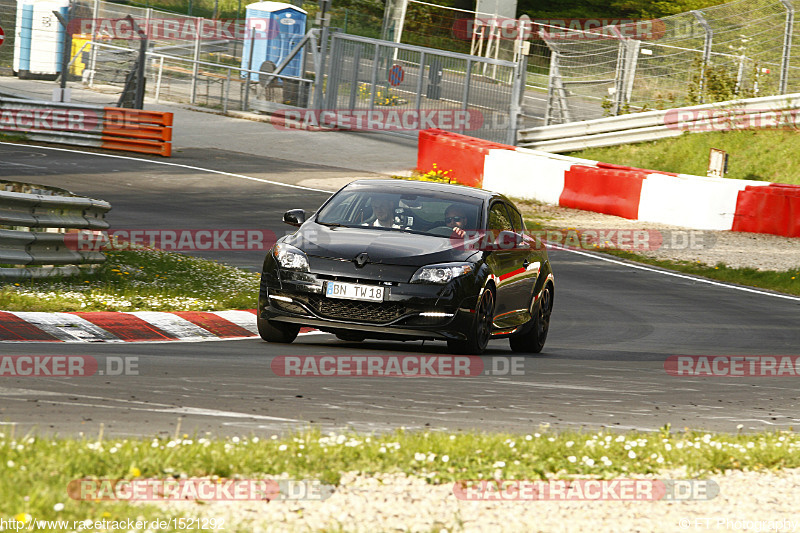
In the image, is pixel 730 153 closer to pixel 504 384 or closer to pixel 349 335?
pixel 349 335

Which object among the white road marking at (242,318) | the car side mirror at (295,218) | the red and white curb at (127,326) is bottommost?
Answer: the white road marking at (242,318)

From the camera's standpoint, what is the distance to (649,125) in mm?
28422

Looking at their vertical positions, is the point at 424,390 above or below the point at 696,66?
below

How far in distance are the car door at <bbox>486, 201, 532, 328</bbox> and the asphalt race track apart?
0.48m

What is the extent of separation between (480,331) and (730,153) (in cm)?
1808

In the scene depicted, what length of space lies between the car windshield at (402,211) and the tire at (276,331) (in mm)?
987

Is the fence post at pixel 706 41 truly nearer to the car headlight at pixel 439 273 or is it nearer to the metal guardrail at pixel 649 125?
the metal guardrail at pixel 649 125

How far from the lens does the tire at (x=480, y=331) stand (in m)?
9.73

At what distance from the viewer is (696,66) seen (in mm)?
27828

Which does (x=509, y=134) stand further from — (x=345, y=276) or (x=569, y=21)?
(x=569, y=21)

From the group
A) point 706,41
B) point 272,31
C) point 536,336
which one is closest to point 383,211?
point 536,336

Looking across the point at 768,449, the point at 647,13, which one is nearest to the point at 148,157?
the point at 768,449

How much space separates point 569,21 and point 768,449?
2229 inches

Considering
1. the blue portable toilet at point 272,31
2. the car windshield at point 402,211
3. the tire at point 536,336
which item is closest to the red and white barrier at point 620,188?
the tire at point 536,336
